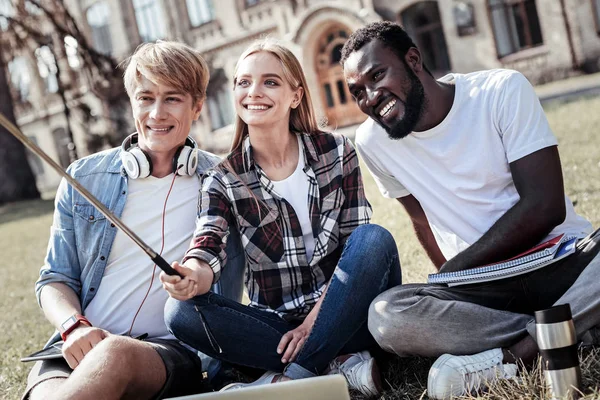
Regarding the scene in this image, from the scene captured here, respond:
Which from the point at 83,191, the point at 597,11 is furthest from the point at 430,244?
the point at 597,11

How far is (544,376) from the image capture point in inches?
88.2

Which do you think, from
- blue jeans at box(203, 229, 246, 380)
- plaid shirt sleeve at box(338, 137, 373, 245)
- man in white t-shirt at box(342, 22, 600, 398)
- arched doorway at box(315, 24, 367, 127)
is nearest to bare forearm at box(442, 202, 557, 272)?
man in white t-shirt at box(342, 22, 600, 398)

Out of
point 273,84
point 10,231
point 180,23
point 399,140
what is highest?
point 180,23

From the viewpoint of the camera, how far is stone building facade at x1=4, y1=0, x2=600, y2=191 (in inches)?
750

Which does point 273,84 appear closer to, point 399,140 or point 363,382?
point 399,140

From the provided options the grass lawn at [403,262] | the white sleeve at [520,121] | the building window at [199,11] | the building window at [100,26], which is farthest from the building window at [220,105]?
the white sleeve at [520,121]

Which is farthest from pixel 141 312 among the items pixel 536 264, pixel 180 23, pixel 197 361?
pixel 180 23

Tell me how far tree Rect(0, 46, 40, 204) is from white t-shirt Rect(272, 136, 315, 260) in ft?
50.8

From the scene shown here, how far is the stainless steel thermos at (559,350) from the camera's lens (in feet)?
6.90

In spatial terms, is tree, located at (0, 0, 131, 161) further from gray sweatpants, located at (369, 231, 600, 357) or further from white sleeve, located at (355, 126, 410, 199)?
gray sweatpants, located at (369, 231, 600, 357)

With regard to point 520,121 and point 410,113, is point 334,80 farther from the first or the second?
point 520,121

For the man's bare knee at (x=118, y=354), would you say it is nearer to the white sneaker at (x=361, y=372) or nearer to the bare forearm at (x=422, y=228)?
the white sneaker at (x=361, y=372)

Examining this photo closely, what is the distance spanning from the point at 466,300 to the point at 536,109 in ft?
2.51

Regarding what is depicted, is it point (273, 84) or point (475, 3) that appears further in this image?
point (475, 3)
